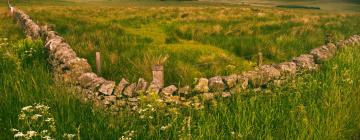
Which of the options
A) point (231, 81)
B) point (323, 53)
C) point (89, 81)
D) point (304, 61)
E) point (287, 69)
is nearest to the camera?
point (231, 81)

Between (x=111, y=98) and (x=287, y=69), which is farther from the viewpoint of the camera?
(x=287, y=69)

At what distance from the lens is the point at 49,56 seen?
29.3 feet

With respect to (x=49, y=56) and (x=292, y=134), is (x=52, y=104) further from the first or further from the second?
(x=49, y=56)

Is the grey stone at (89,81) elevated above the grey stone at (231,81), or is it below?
below

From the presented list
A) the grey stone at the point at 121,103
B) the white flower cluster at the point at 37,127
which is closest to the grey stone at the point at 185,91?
the grey stone at the point at 121,103

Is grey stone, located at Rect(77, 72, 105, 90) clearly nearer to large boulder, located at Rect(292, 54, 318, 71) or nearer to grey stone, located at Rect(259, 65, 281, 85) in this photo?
grey stone, located at Rect(259, 65, 281, 85)

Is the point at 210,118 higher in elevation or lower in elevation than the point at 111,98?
higher

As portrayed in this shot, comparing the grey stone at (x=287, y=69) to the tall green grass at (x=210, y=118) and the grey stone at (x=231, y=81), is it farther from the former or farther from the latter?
the grey stone at (x=231, y=81)

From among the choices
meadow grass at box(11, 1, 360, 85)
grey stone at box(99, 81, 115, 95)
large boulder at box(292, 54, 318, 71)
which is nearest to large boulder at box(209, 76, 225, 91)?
meadow grass at box(11, 1, 360, 85)

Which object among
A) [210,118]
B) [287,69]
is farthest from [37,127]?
[287,69]

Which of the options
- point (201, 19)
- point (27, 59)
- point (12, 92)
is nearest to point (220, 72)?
point (27, 59)

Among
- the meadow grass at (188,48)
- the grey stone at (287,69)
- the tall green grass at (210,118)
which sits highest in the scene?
the grey stone at (287,69)

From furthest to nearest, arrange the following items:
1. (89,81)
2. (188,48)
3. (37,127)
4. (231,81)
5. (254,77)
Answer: (188,48) < (89,81) < (254,77) < (231,81) < (37,127)

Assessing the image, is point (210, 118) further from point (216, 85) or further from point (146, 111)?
point (216, 85)
